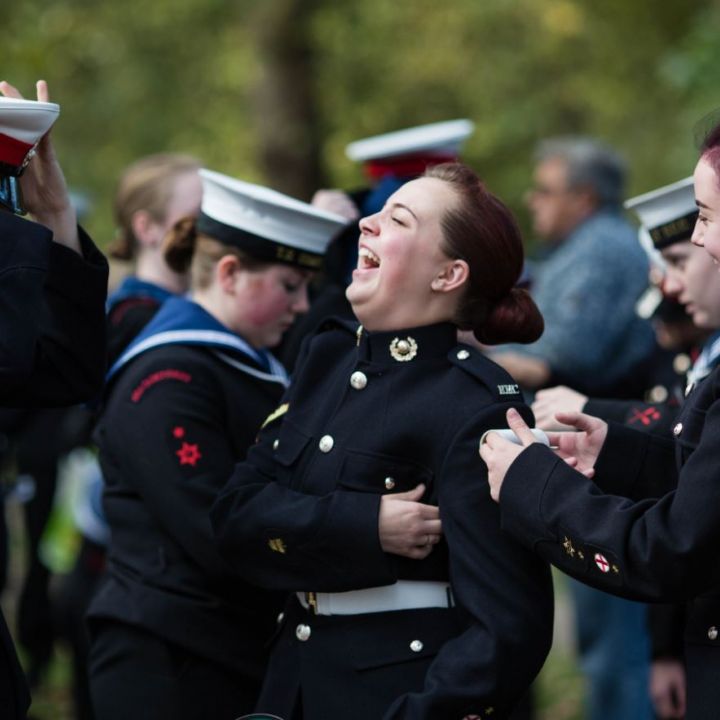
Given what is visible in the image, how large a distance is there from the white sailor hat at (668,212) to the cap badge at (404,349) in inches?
47.3

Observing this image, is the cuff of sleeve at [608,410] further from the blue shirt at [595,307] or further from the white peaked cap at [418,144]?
the blue shirt at [595,307]

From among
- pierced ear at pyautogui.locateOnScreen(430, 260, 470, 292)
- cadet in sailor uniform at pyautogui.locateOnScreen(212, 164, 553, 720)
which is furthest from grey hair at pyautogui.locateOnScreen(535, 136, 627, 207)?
pierced ear at pyautogui.locateOnScreen(430, 260, 470, 292)

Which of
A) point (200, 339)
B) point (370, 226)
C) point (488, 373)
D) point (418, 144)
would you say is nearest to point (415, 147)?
point (418, 144)

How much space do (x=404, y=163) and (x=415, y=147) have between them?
0.07 meters

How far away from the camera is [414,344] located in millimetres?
3475

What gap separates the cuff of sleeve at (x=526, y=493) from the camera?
10.2ft

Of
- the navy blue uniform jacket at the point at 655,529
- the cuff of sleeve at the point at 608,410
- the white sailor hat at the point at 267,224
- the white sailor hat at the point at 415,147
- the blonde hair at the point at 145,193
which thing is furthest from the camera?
the white sailor hat at the point at 415,147

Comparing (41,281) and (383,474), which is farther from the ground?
(41,281)

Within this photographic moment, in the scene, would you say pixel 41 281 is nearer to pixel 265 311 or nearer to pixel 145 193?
pixel 265 311

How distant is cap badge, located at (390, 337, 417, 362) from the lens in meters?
3.47

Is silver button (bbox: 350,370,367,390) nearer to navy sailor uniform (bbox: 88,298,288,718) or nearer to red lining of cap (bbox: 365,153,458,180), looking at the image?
navy sailor uniform (bbox: 88,298,288,718)

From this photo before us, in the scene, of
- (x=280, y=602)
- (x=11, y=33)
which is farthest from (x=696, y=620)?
(x=11, y=33)

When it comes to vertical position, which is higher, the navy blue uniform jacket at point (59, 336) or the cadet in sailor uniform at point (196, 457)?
the navy blue uniform jacket at point (59, 336)

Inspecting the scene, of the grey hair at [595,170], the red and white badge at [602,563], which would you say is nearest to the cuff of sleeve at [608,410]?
the red and white badge at [602,563]
